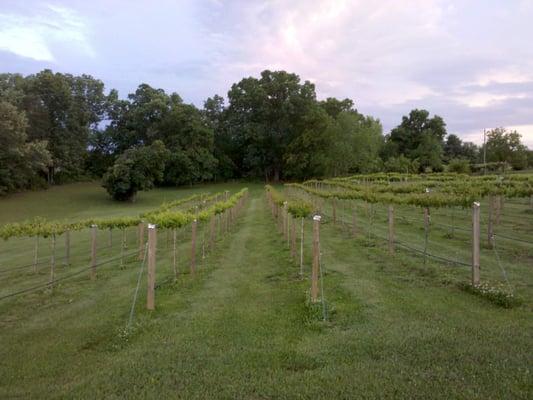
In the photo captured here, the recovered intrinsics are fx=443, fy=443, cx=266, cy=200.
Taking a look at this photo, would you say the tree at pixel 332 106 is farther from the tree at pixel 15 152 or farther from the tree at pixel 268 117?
the tree at pixel 15 152

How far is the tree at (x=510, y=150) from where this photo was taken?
65688 mm

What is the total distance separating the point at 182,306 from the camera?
8.86m

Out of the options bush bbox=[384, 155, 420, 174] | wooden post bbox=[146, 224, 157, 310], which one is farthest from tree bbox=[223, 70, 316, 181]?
wooden post bbox=[146, 224, 157, 310]

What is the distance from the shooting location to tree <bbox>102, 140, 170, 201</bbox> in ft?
151

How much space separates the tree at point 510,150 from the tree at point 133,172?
49846 millimetres

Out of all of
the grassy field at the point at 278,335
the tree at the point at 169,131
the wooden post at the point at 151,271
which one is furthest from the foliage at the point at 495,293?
the tree at the point at 169,131

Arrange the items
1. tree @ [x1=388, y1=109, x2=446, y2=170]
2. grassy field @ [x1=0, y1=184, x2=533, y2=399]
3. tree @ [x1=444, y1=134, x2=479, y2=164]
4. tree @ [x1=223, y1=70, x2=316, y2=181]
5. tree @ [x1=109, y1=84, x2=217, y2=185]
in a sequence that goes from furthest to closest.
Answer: tree @ [x1=444, y1=134, x2=479, y2=164], tree @ [x1=388, y1=109, x2=446, y2=170], tree @ [x1=223, y1=70, x2=316, y2=181], tree @ [x1=109, y1=84, x2=217, y2=185], grassy field @ [x1=0, y1=184, x2=533, y2=399]

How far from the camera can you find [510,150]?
217ft

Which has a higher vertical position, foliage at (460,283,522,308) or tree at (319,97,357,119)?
tree at (319,97,357,119)

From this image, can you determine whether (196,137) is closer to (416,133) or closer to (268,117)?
(268,117)

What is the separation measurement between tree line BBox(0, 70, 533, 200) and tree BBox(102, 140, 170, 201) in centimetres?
11

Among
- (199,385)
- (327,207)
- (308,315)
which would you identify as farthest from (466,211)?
(199,385)

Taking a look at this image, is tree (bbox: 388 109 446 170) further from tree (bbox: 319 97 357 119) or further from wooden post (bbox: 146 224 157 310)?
wooden post (bbox: 146 224 157 310)

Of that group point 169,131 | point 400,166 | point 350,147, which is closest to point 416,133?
point 400,166
